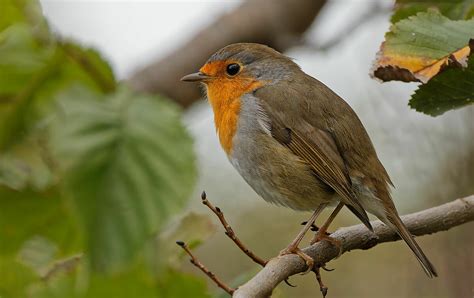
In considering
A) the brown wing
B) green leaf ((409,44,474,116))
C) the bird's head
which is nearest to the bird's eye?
the bird's head

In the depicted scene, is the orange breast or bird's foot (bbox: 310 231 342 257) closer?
bird's foot (bbox: 310 231 342 257)

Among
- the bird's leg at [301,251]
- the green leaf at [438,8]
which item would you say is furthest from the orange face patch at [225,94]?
the green leaf at [438,8]

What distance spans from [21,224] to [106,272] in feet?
2.98

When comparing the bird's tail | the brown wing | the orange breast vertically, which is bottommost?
the bird's tail

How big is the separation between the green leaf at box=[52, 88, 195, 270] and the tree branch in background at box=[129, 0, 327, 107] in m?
3.61

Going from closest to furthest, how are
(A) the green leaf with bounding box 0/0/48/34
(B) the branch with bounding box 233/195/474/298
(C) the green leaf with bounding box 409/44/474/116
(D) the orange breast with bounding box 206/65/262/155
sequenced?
(C) the green leaf with bounding box 409/44/474/116 → (B) the branch with bounding box 233/195/474/298 → (A) the green leaf with bounding box 0/0/48/34 → (D) the orange breast with bounding box 206/65/262/155

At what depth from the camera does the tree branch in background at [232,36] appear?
21.3 ft

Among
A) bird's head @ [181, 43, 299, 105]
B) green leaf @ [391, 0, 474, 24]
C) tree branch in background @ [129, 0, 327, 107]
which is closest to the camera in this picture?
green leaf @ [391, 0, 474, 24]

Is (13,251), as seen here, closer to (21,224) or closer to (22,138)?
(21,224)

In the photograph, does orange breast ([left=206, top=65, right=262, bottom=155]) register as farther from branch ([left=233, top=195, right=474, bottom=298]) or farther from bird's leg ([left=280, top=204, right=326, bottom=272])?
branch ([left=233, top=195, right=474, bottom=298])

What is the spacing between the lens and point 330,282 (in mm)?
6535

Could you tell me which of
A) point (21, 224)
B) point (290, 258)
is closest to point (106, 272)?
point (290, 258)

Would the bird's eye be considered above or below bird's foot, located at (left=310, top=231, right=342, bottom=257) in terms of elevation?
above

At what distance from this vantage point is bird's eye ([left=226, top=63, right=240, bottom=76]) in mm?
3926
